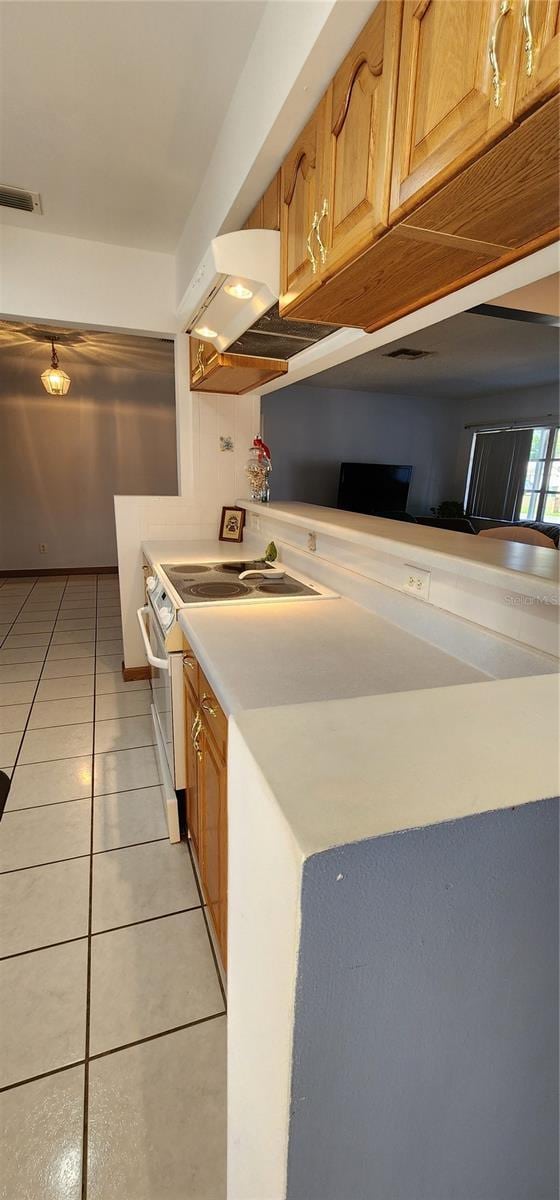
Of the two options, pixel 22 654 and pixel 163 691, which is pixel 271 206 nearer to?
pixel 163 691

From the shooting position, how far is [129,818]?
1988 mm

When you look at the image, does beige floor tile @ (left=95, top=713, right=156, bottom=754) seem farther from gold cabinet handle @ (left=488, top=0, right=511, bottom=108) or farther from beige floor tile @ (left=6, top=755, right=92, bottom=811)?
gold cabinet handle @ (left=488, top=0, right=511, bottom=108)

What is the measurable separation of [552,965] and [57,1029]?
1.27 metres

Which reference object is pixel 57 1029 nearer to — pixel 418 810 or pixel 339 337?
pixel 418 810

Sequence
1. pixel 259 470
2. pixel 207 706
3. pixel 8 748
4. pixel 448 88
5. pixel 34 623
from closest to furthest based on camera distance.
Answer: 1. pixel 448 88
2. pixel 207 706
3. pixel 8 748
4. pixel 259 470
5. pixel 34 623

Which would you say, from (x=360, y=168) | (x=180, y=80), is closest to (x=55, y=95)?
(x=180, y=80)

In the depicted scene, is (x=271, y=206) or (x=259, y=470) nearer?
(x=271, y=206)

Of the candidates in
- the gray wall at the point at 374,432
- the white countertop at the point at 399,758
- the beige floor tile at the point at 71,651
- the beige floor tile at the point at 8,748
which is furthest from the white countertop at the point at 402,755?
the gray wall at the point at 374,432

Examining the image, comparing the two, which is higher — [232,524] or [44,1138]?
[232,524]

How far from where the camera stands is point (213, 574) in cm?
221

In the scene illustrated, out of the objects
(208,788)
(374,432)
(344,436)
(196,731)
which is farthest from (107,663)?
(374,432)

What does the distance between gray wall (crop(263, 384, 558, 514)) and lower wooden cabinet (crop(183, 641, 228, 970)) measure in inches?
194

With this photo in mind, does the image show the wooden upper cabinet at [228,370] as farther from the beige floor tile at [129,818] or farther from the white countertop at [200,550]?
the beige floor tile at [129,818]

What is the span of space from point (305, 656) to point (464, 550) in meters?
0.51
